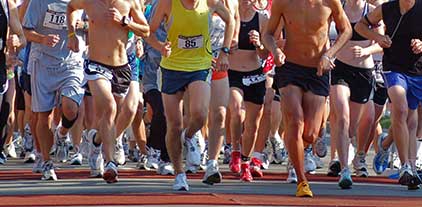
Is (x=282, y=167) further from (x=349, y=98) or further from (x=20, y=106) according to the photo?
(x=20, y=106)

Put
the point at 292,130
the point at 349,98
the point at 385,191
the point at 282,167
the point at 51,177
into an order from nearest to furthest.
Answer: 1. the point at 292,130
2. the point at 385,191
3. the point at 51,177
4. the point at 349,98
5. the point at 282,167

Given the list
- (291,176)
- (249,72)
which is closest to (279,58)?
(291,176)

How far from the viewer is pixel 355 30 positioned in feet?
48.0

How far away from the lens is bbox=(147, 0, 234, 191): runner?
13.0m

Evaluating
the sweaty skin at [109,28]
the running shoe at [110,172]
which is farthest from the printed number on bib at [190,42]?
the running shoe at [110,172]

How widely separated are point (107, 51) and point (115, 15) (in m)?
0.40

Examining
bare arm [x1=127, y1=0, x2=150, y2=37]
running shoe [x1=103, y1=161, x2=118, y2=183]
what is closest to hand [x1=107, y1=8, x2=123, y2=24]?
bare arm [x1=127, y1=0, x2=150, y2=37]

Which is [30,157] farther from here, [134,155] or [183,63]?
[183,63]

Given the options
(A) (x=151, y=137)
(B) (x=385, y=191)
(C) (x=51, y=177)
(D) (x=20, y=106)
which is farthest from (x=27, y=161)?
(B) (x=385, y=191)

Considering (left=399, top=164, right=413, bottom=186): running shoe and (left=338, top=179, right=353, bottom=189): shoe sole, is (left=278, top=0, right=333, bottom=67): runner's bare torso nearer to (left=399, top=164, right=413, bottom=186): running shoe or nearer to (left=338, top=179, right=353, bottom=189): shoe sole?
(left=338, top=179, right=353, bottom=189): shoe sole

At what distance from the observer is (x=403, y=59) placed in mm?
14117

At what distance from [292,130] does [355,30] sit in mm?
2501

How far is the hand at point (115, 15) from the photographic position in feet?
45.1

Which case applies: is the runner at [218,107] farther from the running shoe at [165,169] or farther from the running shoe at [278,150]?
the running shoe at [278,150]
